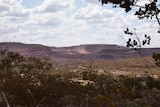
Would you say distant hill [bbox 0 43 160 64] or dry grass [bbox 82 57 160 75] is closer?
dry grass [bbox 82 57 160 75]

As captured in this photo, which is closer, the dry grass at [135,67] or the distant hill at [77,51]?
the dry grass at [135,67]

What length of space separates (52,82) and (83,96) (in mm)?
2195

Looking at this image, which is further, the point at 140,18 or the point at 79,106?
the point at 140,18

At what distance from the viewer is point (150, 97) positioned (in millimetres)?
12633

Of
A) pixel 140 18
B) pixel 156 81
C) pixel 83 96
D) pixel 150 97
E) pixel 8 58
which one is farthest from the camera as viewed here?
pixel 8 58

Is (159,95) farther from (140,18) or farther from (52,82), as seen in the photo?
(52,82)

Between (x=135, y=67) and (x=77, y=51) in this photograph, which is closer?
(x=135, y=67)

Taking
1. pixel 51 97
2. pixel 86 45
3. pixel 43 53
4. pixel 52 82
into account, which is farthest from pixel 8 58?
pixel 86 45

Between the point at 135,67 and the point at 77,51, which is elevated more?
the point at 77,51

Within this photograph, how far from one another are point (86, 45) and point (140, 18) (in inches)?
7091

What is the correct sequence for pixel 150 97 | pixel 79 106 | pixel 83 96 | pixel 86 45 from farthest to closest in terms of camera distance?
pixel 86 45 → pixel 150 97 → pixel 83 96 → pixel 79 106

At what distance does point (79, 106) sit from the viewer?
10156mm

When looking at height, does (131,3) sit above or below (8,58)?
above

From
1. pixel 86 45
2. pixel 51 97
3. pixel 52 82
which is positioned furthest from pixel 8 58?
pixel 86 45
